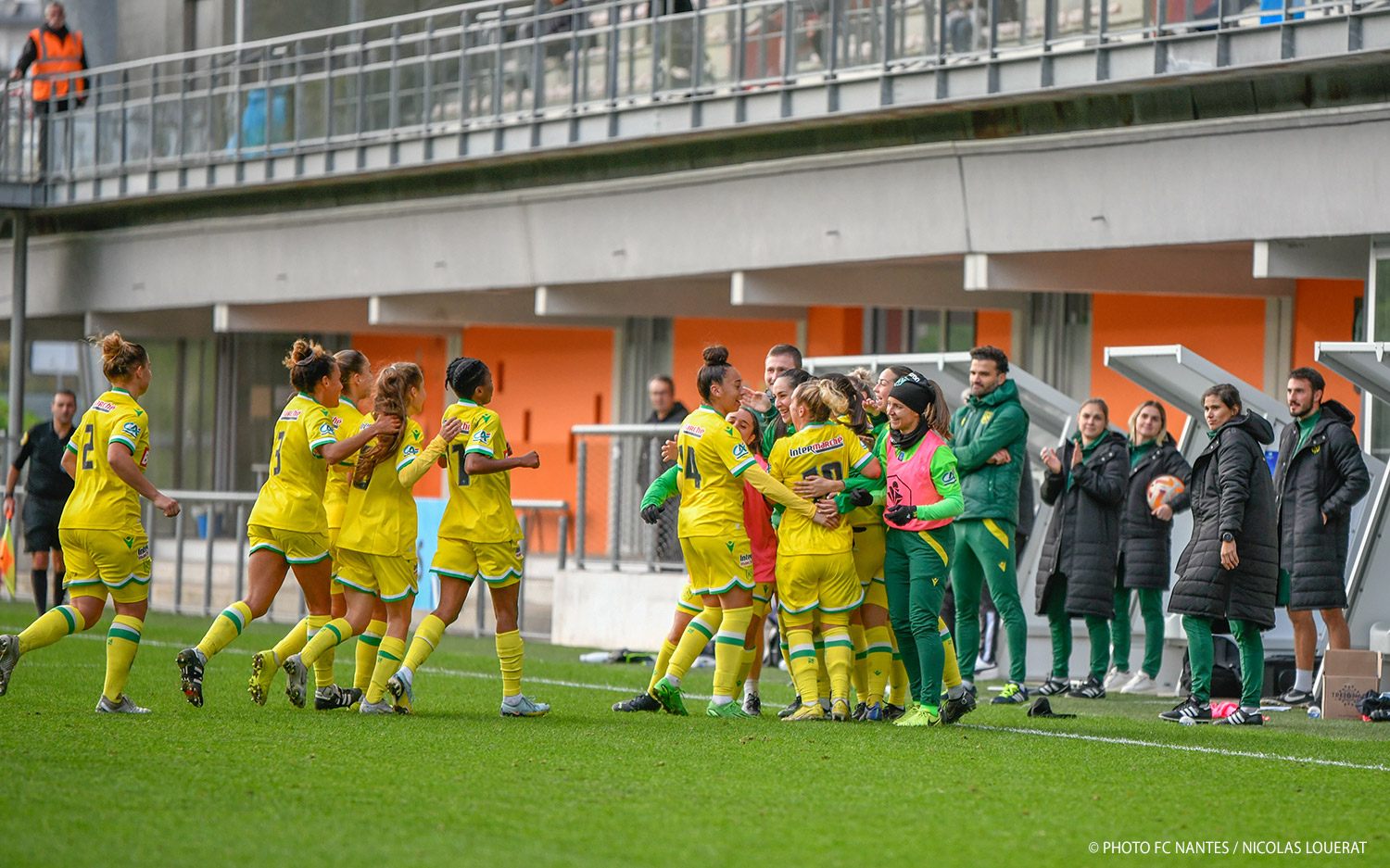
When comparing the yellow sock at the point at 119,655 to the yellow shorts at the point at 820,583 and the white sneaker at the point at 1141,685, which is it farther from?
the white sneaker at the point at 1141,685

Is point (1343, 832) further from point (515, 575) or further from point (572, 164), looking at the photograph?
point (572, 164)

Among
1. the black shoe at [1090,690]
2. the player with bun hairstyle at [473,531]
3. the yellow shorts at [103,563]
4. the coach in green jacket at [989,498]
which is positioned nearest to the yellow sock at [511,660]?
the player with bun hairstyle at [473,531]

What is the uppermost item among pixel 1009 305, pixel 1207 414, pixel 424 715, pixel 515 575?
pixel 1009 305

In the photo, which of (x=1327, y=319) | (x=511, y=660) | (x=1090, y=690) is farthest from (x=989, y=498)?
(x=1327, y=319)

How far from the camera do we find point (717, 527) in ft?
29.8

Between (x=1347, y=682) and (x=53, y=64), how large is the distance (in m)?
19.8

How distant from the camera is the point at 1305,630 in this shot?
1098 cm

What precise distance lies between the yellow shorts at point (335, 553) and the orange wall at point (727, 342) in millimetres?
13030

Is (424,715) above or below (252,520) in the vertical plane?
below

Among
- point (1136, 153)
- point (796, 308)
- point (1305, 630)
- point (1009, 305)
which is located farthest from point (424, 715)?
point (796, 308)

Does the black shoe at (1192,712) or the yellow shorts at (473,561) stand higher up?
the yellow shorts at (473,561)

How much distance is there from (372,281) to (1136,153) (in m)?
10.8

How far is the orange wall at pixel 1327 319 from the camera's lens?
1622cm

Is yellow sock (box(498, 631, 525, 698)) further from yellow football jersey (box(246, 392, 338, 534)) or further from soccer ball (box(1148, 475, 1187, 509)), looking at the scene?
soccer ball (box(1148, 475, 1187, 509))
